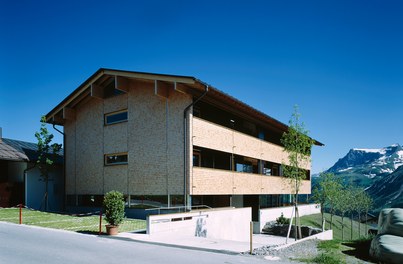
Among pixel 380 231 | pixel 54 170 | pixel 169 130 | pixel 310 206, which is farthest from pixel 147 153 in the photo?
pixel 310 206

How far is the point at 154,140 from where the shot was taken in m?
22.8

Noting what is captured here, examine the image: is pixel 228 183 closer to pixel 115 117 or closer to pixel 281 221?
pixel 115 117

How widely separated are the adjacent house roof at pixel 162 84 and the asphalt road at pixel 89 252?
9.86 m

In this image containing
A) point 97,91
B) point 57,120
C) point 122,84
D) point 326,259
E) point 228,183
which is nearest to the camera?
point 326,259

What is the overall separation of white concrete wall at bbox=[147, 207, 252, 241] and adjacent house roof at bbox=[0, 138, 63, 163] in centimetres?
1519

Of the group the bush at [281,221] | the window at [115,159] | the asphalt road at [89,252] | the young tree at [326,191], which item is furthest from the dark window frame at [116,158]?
the young tree at [326,191]

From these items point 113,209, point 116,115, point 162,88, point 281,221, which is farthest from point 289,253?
point 281,221

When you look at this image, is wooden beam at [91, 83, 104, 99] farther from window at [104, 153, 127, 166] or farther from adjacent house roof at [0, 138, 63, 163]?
adjacent house roof at [0, 138, 63, 163]

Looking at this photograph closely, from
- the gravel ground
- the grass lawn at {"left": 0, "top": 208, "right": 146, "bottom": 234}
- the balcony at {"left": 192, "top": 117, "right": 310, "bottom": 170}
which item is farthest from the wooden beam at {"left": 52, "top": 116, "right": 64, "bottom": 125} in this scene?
the gravel ground

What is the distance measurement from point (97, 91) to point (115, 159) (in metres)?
4.98

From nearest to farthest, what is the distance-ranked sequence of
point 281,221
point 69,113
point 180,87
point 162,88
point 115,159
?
point 180,87, point 162,88, point 115,159, point 69,113, point 281,221

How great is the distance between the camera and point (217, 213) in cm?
2089

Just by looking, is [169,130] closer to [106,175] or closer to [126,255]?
[106,175]

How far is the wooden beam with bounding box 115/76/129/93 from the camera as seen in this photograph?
23.6 metres
